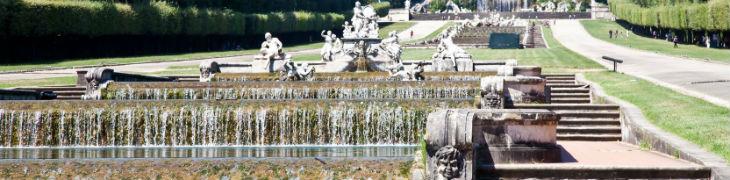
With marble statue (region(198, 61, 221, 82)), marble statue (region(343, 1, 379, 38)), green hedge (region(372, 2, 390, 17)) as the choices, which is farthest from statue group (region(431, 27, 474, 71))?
green hedge (region(372, 2, 390, 17))

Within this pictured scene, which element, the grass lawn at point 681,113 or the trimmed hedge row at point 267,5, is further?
the trimmed hedge row at point 267,5

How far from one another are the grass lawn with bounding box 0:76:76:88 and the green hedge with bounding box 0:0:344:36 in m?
19.2

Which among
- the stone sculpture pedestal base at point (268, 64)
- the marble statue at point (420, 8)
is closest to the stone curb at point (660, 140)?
the stone sculpture pedestal base at point (268, 64)

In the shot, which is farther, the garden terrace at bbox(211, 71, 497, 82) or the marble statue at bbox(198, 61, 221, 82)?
the marble statue at bbox(198, 61, 221, 82)

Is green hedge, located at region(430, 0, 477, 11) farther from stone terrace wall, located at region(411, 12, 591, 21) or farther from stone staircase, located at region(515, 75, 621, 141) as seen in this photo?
stone staircase, located at region(515, 75, 621, 141)

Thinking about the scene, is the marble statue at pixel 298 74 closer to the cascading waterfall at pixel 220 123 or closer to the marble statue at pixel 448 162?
the cascading waterfall at pixel 220 123

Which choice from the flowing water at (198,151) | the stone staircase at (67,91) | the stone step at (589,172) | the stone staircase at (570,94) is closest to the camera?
the stone step at (589,172)

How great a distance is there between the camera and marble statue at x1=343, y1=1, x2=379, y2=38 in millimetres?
49969

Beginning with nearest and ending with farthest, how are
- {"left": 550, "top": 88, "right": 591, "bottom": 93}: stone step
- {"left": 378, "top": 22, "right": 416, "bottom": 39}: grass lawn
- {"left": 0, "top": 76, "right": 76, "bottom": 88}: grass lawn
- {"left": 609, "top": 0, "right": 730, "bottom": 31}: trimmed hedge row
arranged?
{"left": 550, "top": 88, "right": 591, "bottom": 93}: stone step
{"left": 0, "top": 76, "right": 76, "bottom": 88}: grass lawn
{"left": 609, "top": 0, "right": 730, "bottom": 31}: trimmed hedge row
{"left": 378, "top": 22, "right": 416, "bottom": 39}: grass lawn

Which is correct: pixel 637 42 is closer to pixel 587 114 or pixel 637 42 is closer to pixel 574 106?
pixel 574 106

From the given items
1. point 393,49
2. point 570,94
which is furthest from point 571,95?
point 393,49

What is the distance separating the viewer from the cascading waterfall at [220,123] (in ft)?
73.7

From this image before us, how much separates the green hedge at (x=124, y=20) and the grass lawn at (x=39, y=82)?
62.9 feet

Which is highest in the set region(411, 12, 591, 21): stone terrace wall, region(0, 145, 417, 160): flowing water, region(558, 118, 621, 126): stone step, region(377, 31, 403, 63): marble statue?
region(411, 12, 591, 21): stone terrace wall
